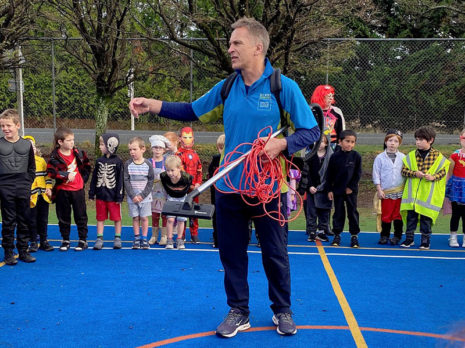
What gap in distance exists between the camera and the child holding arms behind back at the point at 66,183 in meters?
7.00

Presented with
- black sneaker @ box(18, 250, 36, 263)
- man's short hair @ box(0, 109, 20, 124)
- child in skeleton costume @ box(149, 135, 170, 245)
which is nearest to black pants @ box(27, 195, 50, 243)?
black sneaker @ box(18, 250, 36, 263)

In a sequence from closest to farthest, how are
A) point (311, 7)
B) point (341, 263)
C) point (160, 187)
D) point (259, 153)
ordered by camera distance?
point (259, 153) < point (341, 263) < point (160, 187) < point (311, 7)

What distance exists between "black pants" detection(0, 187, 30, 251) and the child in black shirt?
4.11 meters

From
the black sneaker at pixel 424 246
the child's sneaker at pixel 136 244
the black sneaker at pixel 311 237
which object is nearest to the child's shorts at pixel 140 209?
the child's sneaker at pixel 136 244

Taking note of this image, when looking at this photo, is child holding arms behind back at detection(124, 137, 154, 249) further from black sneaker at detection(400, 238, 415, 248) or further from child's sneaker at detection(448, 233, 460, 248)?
child's sneaker at detection(448, 233, 460, 248)

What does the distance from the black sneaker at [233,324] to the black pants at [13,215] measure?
132 inches

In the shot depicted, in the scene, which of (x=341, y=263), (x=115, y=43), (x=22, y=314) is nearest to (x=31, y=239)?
(x=22, y=314)

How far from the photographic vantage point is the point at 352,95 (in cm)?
1246

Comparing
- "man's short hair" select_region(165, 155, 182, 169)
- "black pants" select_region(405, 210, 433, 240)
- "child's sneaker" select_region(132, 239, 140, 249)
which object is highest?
"man's short hair" select_region(165, 155, 182, 169)

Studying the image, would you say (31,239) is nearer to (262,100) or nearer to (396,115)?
(262,100)

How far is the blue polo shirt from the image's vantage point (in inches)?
152

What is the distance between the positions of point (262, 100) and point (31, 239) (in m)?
4.46

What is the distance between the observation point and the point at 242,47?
3.84m

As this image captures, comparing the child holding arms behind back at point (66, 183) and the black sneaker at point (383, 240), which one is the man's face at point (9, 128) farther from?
the black sneaker at point (383, 240)
